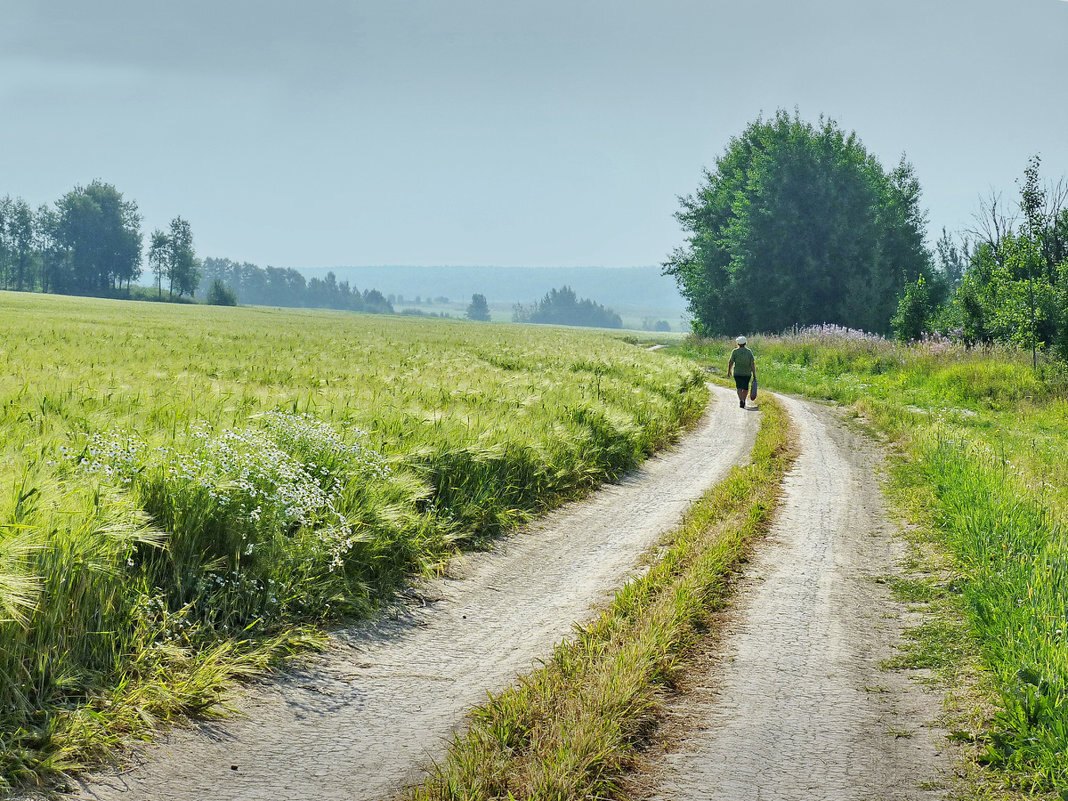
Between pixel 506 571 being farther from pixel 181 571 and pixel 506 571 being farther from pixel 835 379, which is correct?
pixel 835 379

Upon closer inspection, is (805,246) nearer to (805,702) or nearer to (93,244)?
(805,702)

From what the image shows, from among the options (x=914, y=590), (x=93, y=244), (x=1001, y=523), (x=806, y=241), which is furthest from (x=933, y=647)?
(x=93, y=244)

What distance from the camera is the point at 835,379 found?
28859mm

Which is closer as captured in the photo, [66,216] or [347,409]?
[347,409]

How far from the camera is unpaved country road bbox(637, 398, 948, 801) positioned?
390 cm

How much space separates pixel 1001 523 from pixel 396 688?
238 inches

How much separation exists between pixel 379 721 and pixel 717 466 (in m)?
9.32

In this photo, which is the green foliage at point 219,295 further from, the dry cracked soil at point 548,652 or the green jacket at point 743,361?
the dry cracked soil at point 548,652

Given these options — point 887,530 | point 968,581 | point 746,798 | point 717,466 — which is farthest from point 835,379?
point 746,798

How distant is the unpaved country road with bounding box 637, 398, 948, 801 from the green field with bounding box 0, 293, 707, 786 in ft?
8.94

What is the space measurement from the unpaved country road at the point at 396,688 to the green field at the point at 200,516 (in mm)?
279

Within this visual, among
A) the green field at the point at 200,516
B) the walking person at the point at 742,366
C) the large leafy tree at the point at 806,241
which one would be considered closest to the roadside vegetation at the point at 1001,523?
the walking person at the point at 742,366

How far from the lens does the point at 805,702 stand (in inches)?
187

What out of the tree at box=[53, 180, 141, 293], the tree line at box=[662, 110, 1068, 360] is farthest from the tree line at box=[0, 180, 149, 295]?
the tree line at box=[662, 110, 1068, 360]
